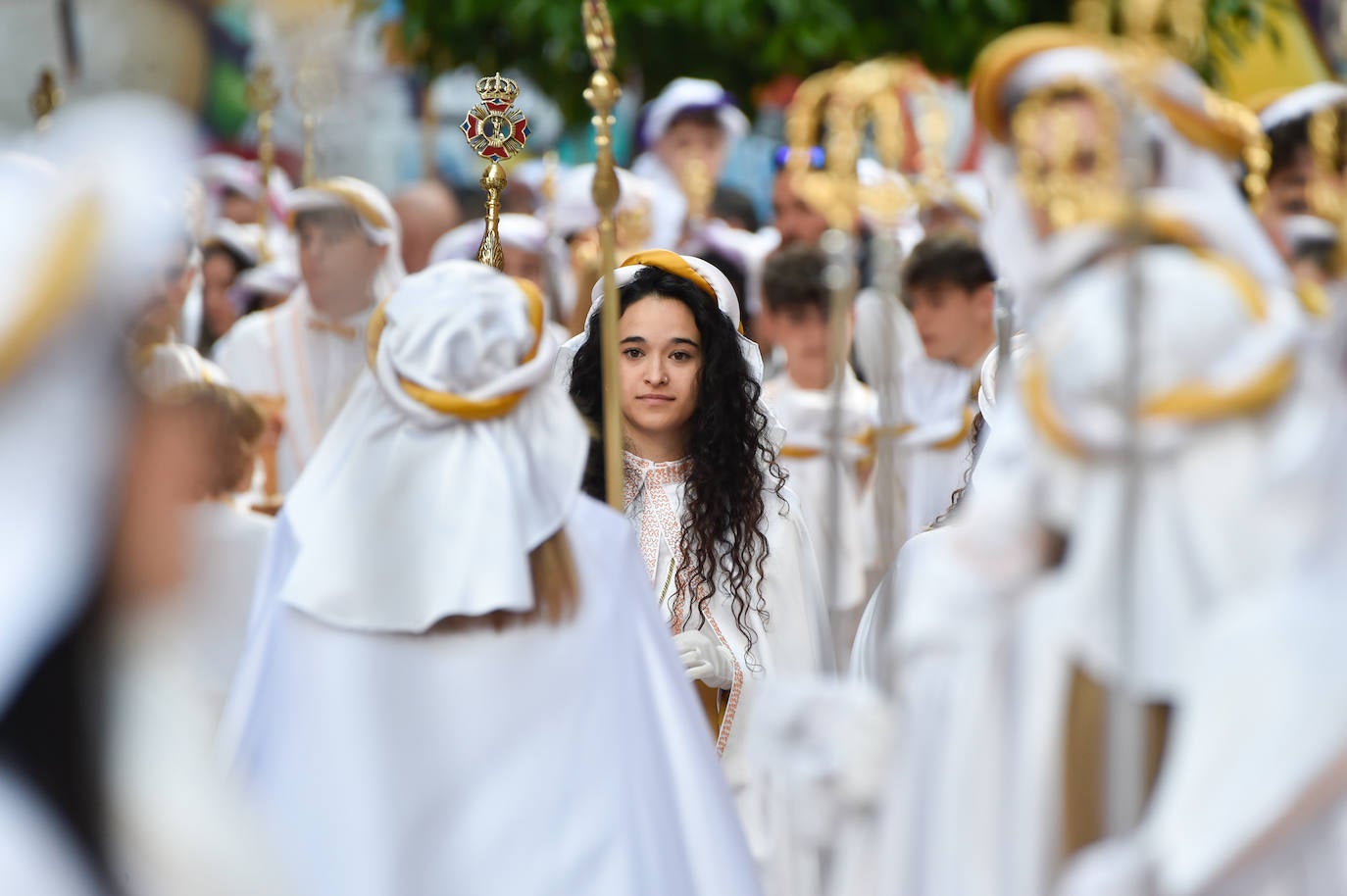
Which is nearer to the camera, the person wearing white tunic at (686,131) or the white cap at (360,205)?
the white cap at (360,205)

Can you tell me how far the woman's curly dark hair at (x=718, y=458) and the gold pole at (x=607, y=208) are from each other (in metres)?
0.62

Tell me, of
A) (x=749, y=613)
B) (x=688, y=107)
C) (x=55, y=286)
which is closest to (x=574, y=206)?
(x=688, y=107)

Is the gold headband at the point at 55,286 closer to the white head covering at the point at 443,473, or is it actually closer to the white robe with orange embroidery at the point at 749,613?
the white head covering at the point at 443,473

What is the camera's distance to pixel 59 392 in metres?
2.85

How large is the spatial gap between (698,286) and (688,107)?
13.5 feet

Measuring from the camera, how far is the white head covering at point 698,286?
19.3 feet

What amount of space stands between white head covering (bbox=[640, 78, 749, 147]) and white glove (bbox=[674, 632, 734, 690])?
4.81 metres

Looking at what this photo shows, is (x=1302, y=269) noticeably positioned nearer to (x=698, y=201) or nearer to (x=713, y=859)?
(x=713, y=859)

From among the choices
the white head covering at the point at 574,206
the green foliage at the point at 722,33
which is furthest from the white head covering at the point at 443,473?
the green foliage at the point at 722,33

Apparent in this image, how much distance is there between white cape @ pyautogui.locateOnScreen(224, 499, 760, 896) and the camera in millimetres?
4359

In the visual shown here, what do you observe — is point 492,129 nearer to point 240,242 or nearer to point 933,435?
point 933,435

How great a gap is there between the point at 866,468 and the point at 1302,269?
14.7 ft

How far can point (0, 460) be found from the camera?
112 inches

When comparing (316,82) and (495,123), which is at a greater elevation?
(316,82)
